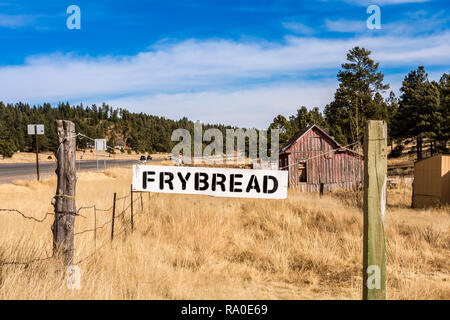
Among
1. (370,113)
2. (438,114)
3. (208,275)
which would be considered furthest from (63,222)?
(370,113)

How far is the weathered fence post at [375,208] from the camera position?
10.1 feet

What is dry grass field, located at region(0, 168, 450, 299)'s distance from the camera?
427 centimetres

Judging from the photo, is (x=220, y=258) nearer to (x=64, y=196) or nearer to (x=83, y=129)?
(x=64, y=196)

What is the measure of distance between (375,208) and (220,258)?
12.4ft

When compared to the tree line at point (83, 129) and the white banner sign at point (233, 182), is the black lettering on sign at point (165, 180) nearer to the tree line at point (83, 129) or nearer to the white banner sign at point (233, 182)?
the white banner sign at point (233, 182)

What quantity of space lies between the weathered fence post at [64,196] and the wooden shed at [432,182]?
63.5ft

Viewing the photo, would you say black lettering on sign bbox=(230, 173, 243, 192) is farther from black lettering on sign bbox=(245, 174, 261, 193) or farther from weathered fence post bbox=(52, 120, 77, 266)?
weathered fence post bbox=(52, 120, 77, 266)

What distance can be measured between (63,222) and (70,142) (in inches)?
40.5

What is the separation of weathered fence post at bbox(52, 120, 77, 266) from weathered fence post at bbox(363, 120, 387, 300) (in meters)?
3.50

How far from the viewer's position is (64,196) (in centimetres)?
439

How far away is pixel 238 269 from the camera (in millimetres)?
5711

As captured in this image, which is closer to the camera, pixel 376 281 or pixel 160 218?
pixel 376 281

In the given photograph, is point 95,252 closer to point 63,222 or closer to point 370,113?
point 63,222
